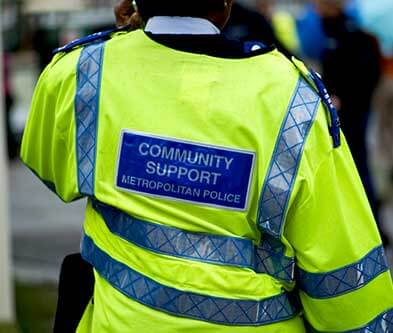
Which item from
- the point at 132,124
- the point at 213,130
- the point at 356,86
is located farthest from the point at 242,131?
the point at 356,86

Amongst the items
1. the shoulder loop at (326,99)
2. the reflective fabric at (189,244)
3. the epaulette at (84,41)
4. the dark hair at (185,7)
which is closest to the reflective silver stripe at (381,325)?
the reflective fabric at (189,244)

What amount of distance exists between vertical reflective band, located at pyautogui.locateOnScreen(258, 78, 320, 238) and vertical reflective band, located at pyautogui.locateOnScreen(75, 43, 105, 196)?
40 cm

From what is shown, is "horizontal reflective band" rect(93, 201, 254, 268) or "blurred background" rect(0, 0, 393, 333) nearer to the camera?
"horizontal reflective band" rect(93, 201, 254, 268)

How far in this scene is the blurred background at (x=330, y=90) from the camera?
23.6 ft

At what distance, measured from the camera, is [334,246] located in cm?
292

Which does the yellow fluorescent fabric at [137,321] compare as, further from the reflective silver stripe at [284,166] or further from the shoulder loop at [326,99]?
the shoulder loop at [326,99]

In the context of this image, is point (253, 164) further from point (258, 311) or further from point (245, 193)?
point (258, 311)

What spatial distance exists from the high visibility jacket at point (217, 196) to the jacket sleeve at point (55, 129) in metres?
0.02

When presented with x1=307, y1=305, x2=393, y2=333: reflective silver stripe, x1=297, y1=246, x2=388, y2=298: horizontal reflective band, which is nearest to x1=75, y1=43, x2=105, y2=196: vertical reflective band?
x1=297, y1=246, x2=388, y2=298: horizontal reflective band

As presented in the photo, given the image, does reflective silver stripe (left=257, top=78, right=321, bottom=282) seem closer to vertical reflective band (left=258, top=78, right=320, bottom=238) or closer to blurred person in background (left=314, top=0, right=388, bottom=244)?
vertical reflective band (left=258, top=78, right=320, bottom=238)

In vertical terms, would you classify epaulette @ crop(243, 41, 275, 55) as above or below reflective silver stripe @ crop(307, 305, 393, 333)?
above

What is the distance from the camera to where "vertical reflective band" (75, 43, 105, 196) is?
9.69 feet

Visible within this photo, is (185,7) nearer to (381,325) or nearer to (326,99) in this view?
(326,99)

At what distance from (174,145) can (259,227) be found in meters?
0.26
